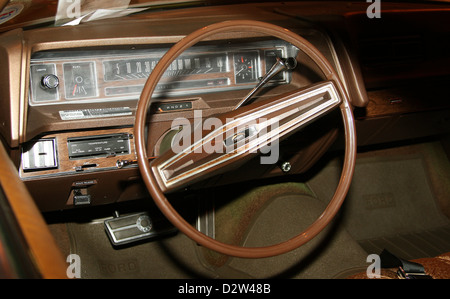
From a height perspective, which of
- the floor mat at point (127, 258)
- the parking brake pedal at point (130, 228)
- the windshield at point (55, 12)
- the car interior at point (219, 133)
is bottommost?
the floor mat at point (127, 258)

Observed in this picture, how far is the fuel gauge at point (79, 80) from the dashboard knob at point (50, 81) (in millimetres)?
45

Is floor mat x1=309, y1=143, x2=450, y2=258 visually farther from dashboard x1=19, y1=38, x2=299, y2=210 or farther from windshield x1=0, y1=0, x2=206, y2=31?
windshield x1=0, y1=0, x2=206, y2=31

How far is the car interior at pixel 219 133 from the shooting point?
1.23m

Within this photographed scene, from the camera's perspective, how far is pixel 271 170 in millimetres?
2090

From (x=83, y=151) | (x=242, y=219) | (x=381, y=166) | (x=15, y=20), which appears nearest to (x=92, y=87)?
(x=83, y=151)

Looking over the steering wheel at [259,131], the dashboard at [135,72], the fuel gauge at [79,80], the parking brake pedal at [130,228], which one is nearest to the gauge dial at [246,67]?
the dashboard at [135,72]

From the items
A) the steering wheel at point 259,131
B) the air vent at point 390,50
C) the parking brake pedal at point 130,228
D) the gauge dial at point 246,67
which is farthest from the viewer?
the parking brake pedal at point 130,228

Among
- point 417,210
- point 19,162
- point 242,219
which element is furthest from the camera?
point 417,210

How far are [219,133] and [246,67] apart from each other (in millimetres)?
532

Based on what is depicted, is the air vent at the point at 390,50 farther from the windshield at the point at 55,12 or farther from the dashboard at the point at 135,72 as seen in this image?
the windshield at the point at 55,12

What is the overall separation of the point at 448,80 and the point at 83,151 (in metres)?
1.63

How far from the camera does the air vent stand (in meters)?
1.79

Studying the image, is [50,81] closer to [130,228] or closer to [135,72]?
[135,72]

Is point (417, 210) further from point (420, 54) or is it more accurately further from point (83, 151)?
point (83, 151)
